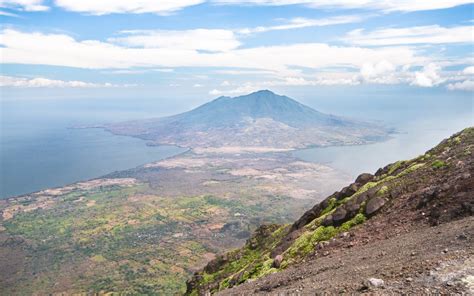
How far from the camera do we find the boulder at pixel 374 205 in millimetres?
22203

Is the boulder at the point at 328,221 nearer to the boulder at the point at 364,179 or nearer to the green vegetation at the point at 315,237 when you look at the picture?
the green vegetation at the point at 315,237

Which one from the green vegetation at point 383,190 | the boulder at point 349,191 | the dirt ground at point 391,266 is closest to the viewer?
the dirt ground at point 391,266

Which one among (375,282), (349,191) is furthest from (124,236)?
(375,282)

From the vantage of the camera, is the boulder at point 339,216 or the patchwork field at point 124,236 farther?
the patchwork field at point 124,236

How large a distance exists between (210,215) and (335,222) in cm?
14313

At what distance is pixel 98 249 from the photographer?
125 metres

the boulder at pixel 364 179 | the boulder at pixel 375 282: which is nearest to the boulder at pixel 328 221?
the boulder at pixel 364 179

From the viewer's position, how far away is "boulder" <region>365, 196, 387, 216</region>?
2220 centimetres

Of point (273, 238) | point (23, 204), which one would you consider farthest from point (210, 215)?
point (273, 238)

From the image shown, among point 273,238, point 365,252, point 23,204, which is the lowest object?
Answer: point 23,204

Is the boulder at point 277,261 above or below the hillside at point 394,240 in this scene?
below

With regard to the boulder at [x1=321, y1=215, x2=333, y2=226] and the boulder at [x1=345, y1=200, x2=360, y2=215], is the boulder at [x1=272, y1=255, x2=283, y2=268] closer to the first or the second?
the boulder at [x1=321, y1=215, x2=333, y2=226]

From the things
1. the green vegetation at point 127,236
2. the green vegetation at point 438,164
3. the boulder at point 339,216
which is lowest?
the green vegetation at point 127,236

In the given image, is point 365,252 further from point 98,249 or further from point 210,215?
point 210,215
